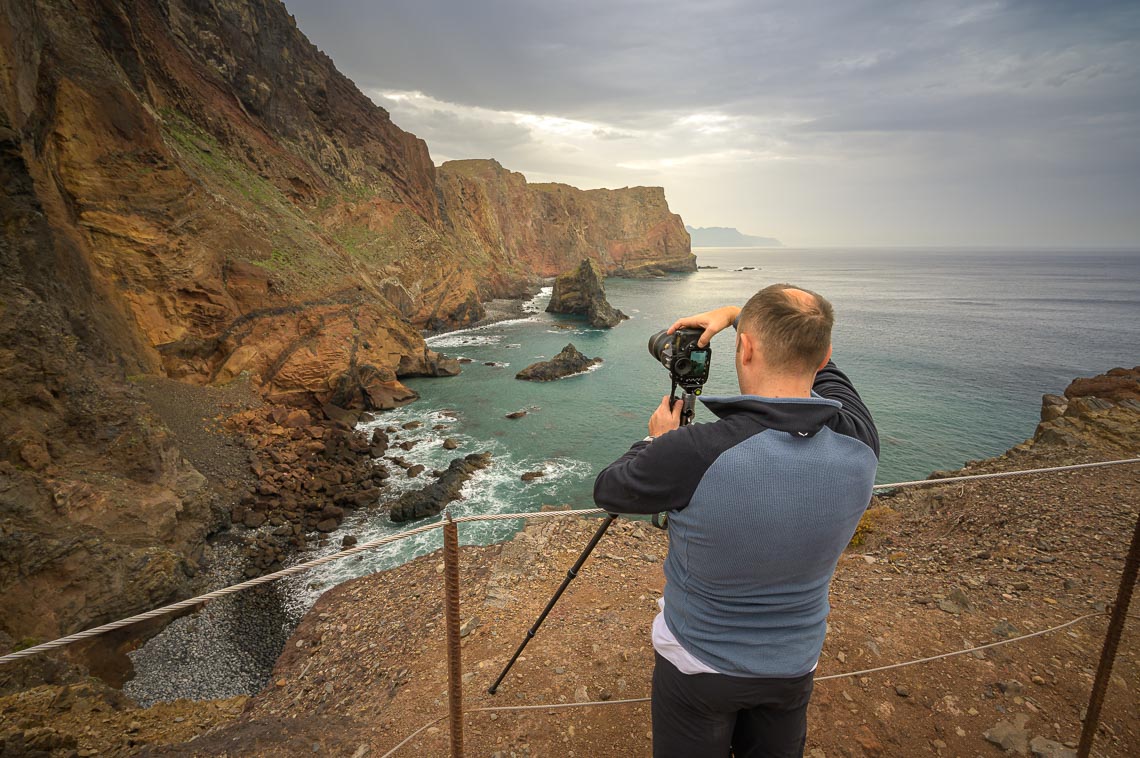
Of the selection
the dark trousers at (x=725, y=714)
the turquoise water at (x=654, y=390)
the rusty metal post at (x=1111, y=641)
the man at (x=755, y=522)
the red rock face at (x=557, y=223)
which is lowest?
the turquoise water at (x=654, y=390)

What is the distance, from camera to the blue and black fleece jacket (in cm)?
119

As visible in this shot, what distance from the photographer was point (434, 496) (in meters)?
12.1

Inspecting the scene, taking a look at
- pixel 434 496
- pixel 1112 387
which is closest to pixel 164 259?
pixel 434 496

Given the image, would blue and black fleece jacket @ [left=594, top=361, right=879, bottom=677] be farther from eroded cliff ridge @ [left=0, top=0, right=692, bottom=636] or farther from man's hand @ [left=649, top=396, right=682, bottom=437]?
eroded cliff ridge @ [left=0, top=0, right=692, bottom=636]

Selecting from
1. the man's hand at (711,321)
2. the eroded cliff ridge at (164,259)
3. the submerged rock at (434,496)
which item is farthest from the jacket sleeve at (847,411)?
the submerged rock at (434,496)

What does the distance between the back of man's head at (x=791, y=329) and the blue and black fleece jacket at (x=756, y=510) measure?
0.12 metres

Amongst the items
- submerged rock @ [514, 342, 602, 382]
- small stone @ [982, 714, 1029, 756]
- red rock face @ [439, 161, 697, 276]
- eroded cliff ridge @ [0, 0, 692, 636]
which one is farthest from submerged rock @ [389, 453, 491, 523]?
red rock face @ [439, 161, 697, 276]

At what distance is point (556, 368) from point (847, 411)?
2313 cm

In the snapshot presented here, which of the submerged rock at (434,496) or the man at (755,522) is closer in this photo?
the man at (755,522)

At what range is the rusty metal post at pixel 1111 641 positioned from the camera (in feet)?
7.91

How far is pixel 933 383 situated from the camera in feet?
79.8

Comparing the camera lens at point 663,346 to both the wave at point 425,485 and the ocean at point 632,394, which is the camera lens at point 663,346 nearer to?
the wave at point 425,485

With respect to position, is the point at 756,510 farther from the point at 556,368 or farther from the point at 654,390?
the point at 556,368

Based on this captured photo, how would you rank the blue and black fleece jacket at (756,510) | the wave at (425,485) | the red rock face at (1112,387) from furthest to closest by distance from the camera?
the red rock face at (1112,387), the wave at (425,485), the blue and black fleece jacket at (756,510)
